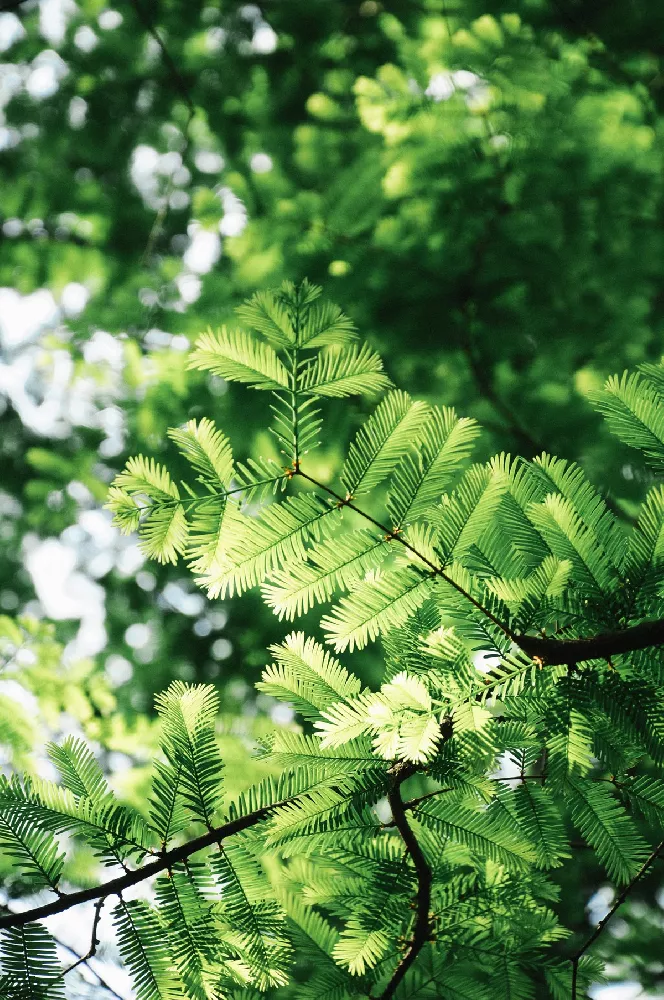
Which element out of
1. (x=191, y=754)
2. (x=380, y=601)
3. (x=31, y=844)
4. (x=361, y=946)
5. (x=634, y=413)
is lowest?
(x=361, y=946)

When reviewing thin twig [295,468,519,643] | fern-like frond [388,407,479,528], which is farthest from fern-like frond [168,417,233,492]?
fern-like frond [388,407,479,528]

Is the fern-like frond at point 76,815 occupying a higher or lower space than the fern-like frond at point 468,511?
lower

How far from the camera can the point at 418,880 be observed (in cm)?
93

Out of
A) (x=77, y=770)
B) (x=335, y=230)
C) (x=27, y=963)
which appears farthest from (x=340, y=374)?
(x=335, y=230)

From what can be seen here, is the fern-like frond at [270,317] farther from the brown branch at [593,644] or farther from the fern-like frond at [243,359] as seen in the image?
the brown branch at [593,644]

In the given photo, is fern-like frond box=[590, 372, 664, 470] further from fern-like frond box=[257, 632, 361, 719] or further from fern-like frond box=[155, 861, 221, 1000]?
fern-like frond box=[155, 861, 221, 1000]

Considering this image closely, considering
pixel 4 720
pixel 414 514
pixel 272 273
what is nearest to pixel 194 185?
pixel 272 273

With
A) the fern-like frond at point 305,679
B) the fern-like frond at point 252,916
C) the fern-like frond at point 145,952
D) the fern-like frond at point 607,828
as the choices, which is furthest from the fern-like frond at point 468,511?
the fern-like frond at point 145,952

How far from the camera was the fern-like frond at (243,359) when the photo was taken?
88cm

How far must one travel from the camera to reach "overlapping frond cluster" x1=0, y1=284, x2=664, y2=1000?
805mm

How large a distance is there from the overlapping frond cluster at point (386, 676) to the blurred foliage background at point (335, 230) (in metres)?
1.03

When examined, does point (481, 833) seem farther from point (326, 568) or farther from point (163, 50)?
point (163, 50)

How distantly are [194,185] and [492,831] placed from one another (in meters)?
3.21

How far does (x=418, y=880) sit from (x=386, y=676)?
0.93ft
